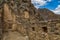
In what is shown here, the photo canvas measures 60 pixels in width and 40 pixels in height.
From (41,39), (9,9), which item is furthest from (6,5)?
(41,39)

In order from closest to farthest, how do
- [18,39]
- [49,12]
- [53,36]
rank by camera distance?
[18,39], [53,36], [49,12]

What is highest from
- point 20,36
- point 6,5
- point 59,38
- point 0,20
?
point 6,5

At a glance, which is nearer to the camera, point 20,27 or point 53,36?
point 20,27

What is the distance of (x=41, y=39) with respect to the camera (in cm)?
1269

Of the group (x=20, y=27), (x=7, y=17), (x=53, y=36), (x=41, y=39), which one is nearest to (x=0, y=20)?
(x=7, y=17)

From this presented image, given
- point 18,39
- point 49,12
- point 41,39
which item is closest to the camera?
point 18,39

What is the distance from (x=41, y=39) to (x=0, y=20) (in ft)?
11.7

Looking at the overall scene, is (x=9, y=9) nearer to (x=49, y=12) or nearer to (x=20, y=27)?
(x=20, y=27)

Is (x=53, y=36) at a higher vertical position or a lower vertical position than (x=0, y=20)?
lower

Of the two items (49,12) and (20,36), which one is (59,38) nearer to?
(20,36)

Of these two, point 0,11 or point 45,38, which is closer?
point 0,11

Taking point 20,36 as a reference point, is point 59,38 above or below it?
below

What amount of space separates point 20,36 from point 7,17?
1.12 m

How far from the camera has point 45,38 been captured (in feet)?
42.8
